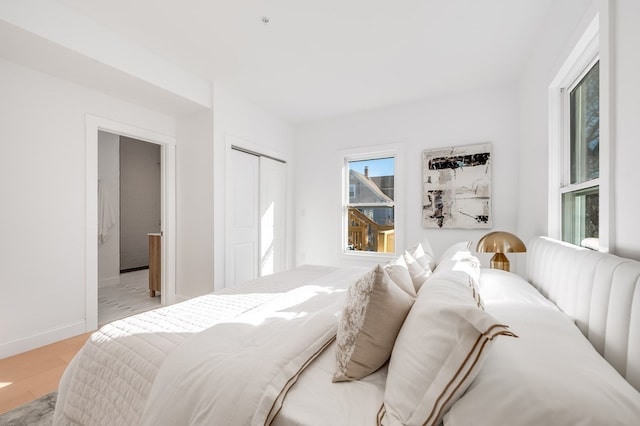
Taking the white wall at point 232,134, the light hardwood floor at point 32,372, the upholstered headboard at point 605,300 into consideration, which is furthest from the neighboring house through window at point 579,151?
the light hardwood floor at point 32,372

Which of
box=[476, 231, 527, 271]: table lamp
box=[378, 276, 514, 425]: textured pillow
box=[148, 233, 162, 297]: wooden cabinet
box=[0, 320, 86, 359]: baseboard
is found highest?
box=[476, 231, 527, 271]: table lamp

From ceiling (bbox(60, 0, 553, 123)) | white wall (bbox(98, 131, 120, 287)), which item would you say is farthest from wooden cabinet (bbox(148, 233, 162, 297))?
ceiling (bbox(60, 0, 553, 123))

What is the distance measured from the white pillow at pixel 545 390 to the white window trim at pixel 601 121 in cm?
75

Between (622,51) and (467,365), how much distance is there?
1.37 m

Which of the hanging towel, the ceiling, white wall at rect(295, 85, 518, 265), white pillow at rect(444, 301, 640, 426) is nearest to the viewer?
white pillow at rect(444, 301, 640, 426)

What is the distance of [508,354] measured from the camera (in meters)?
0.71

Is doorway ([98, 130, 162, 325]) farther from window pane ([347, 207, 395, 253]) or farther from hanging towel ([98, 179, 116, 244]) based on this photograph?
window pane ([347, 207, 395, 253])

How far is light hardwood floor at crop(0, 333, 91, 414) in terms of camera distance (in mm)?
1832

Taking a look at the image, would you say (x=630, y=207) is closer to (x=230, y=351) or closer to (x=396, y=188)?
(x=230, y=351)

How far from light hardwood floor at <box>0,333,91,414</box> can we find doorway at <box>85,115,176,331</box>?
0.42 meters

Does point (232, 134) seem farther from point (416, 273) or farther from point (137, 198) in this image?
point (137, 198)

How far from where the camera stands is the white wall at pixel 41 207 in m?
2.38

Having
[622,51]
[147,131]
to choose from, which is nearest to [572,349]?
[622,51]

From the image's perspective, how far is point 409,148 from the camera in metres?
3.87
